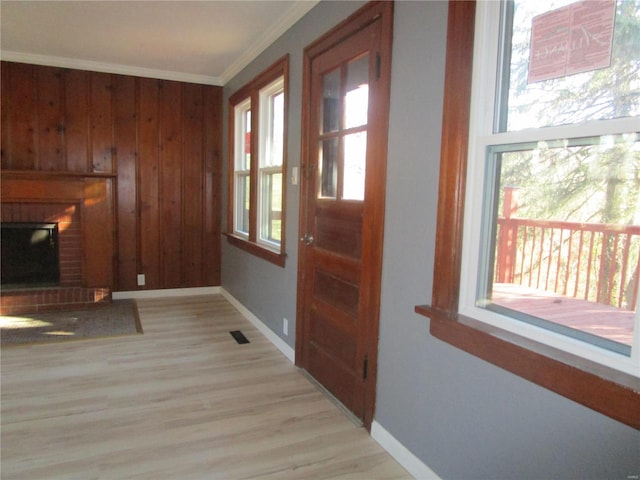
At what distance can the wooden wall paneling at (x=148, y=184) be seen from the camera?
15.5 feet

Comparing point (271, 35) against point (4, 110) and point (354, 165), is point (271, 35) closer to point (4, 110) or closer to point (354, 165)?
point (354, 165)

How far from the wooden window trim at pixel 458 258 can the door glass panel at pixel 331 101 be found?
96 cm

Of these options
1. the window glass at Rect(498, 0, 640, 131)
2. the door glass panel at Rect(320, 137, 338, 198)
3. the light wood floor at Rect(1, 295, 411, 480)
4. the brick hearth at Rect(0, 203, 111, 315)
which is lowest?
the light wood floor at Rect(1, 295, 411, 480)

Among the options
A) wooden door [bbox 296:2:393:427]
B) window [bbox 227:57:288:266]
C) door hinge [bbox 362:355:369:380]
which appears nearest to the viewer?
wooden door [bbox 296:2:393:427]

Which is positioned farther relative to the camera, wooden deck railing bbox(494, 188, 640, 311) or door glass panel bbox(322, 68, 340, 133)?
door glass panel bbox(322, 68, 340, 133)

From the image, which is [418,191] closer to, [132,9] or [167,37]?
[132,9]

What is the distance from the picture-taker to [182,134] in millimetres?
4934

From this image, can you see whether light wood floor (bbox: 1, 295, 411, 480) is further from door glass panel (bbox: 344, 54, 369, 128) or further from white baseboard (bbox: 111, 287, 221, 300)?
door glass panel (bbox: 344, 54, 369, 128)

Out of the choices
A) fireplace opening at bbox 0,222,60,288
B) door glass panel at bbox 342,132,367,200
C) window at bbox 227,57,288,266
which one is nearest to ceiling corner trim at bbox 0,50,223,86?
window at bbox 227,57,288,266

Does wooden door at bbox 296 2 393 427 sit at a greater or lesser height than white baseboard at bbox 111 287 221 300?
greater

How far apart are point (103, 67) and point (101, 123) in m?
0.57

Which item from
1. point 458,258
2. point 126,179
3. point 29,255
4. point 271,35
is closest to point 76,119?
point 126,179

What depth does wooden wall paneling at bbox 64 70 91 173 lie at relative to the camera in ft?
14.6

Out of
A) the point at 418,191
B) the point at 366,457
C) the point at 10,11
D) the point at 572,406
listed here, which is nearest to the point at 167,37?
the point at 10,11
